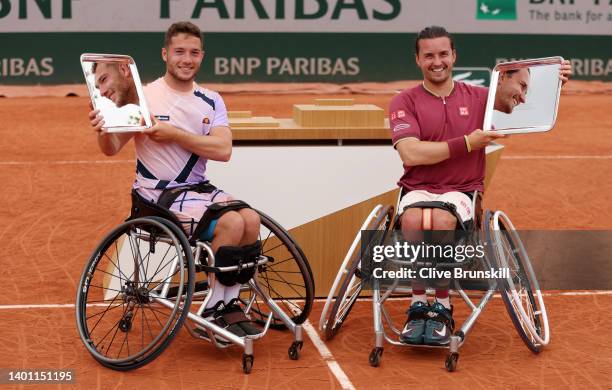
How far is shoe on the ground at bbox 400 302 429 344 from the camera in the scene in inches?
196

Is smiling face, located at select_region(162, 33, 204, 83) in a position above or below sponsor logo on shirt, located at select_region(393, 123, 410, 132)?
above

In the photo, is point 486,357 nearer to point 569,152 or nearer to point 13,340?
point 13,340

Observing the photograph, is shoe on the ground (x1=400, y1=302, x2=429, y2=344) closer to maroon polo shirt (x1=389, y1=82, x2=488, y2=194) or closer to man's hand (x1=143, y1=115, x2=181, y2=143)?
maroon polo shirt (x1=389, y1=82, x2=488, y2=194)

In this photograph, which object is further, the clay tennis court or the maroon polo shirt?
the maroon polo shirt

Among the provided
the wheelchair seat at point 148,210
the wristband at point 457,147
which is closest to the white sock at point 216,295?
the wheelchair seat at point 148,210

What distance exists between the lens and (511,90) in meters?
5.11

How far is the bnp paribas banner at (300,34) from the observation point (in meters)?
15.5

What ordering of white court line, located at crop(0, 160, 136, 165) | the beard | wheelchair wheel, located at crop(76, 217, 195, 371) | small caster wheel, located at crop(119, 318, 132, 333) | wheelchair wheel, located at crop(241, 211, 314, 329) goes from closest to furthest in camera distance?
wheelchair wheel, located at crop(76, 217, 195, 371) → the beard → small caster wheel, located at crop(119, 318, 132, 333) → wheelchair wheel, located at crop(241, 211, 314, 329) → white court line, located at crop(0, 160, 136, 165)

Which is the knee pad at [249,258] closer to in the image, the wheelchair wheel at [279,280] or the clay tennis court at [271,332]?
the clay tennis court at [271,332]

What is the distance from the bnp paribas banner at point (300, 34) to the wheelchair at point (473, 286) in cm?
1056

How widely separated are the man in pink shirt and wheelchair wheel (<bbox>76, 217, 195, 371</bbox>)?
189 millimetres

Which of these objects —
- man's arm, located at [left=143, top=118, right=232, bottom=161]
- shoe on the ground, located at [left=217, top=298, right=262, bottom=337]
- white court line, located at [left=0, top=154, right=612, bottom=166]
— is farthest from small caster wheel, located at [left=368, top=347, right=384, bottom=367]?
white court line, located at [left=0, top=154, right=612, bottom=166]

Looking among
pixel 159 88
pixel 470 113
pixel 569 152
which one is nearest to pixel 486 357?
pixel 470 113

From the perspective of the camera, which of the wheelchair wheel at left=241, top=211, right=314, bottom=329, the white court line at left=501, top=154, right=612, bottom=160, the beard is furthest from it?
the white court line at left=501, top=154, right=612, bottom=160
